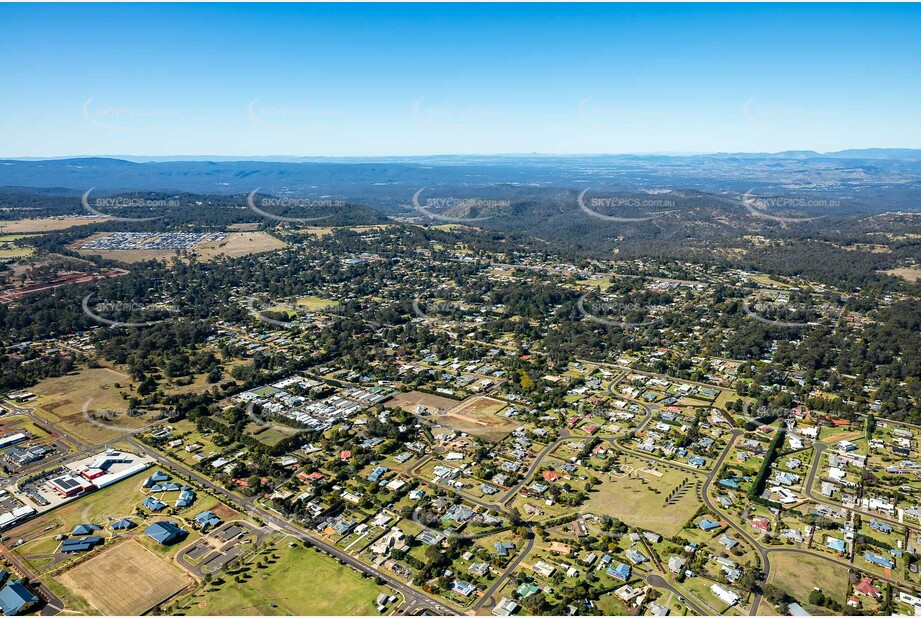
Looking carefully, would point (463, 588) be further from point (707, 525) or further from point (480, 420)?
point (480, 420)

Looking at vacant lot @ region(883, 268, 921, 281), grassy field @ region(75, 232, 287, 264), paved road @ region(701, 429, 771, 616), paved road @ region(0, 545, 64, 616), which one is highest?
grassy field @ region(75, 232, 287, 264)

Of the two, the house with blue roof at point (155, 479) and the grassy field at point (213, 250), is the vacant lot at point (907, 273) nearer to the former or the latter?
the house with blue roof at point (155, 479)

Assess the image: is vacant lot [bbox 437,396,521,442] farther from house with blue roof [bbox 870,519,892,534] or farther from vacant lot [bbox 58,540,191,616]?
house with blue roof [bbox 870,519,892,534]

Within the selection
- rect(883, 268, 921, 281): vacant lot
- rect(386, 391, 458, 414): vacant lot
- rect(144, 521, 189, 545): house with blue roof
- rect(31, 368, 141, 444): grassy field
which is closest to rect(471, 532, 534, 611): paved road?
rect(144, 521, 189, 545): house with blue roof

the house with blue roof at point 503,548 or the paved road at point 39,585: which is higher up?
the paved road at point 39,585

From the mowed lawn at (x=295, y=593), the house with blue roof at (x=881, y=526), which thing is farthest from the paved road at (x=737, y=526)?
the mowed lawn at (x=295, y=593)

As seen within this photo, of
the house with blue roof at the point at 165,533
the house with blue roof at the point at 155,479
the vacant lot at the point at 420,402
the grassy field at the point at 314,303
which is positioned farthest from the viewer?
the grassy field at the point at 314,303

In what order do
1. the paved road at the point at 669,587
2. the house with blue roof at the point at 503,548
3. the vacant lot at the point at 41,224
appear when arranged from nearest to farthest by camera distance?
the paved road at the point at 669,587 → the house with blue roof at the point at 503,548 → the vacant lot at the point at 41,224
